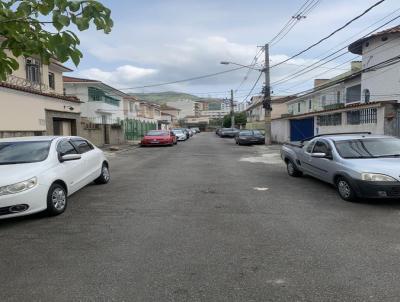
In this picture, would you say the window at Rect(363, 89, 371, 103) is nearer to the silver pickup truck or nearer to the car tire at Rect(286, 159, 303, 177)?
the car tire at Rect(286, 159, 303, 177)

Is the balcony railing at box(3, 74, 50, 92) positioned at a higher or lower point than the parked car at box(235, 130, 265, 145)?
higher

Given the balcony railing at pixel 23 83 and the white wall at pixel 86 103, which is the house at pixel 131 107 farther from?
the balcony railing at pixel 23 83

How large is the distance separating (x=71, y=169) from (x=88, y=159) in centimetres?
127

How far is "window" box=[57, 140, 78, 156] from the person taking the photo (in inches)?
309

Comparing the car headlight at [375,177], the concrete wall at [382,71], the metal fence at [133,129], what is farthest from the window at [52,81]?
the car headlight at [375,177]

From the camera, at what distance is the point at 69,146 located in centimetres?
845

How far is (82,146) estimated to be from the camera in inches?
364

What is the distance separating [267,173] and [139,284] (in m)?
8.99

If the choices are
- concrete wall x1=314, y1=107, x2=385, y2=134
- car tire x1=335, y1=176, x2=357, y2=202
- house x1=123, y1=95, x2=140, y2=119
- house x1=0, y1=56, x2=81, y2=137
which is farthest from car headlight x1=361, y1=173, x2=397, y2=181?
house x1=123, y1=95, x2=140, y2=119

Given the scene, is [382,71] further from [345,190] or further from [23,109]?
[23,109]

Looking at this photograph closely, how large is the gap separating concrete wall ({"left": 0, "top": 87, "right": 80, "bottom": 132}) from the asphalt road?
31.2 ft

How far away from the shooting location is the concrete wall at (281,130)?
A: 100.0 feet

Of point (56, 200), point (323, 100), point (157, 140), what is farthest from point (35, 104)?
point (323, 100)

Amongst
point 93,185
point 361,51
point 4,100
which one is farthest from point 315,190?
point 361,51
